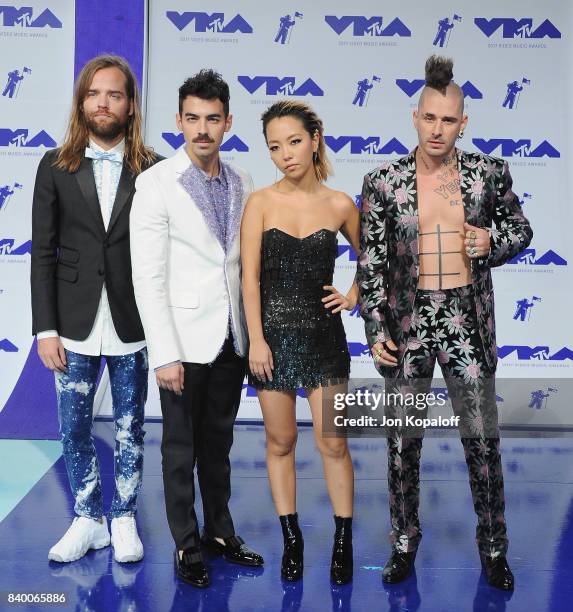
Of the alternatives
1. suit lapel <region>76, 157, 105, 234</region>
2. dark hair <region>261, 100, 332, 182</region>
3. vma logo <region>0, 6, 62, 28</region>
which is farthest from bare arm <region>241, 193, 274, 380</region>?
vma logo <region>0, 6, 62, 28</region>

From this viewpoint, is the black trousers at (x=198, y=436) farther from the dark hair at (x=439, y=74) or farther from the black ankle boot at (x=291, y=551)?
the dark hair at (x=439, y=74)

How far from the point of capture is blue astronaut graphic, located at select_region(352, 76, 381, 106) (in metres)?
5.53

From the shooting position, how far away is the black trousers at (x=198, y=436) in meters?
3.04

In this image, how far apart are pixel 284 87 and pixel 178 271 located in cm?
283

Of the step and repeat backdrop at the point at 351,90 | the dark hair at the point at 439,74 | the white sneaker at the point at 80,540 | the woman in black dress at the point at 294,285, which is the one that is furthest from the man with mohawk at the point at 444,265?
the step and repeat backdrop at the point at 351,90

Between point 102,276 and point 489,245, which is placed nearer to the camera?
point 489,245

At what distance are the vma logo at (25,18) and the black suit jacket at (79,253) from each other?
8.61 ft

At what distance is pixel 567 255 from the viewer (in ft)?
18.3

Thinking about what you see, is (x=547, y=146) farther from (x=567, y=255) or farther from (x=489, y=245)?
(x=489, y=245)

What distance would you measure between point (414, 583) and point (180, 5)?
3.80 meters

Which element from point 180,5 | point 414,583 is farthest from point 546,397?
point 180,5

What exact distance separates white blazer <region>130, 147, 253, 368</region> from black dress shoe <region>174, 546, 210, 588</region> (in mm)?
657

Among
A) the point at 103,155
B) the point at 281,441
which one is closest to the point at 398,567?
the point at 281,441

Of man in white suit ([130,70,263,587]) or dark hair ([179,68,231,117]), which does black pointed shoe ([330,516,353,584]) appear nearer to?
man in white suit ([130,70,263,587])
